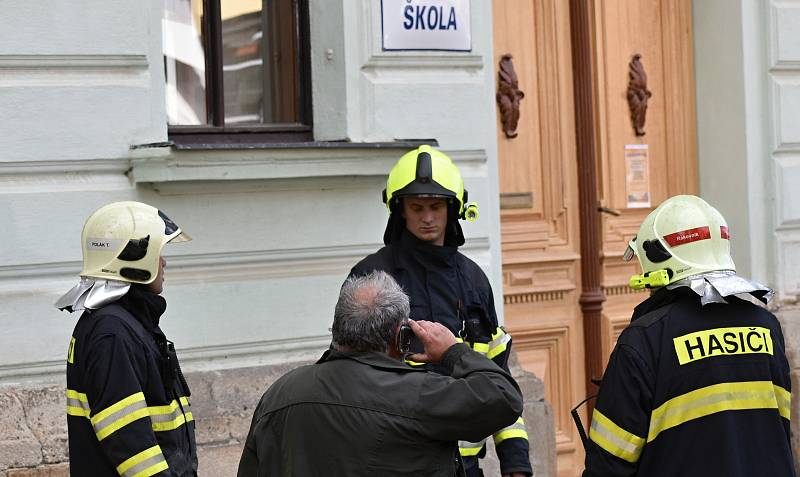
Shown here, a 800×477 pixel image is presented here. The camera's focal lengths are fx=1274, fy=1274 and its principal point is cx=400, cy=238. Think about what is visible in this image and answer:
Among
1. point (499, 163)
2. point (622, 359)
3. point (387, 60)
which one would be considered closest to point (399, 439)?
point (622, 359)

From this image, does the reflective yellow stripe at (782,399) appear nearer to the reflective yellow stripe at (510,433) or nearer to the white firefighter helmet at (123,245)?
the reflective yellow stripe at (510,433)

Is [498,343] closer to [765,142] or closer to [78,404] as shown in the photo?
[78,404]

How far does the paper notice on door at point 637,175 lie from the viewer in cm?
726

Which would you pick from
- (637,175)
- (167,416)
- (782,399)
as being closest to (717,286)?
(782,399)

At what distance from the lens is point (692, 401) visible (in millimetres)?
3672

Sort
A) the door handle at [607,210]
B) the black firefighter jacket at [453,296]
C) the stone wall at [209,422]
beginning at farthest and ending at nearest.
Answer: the door handle at [607,210] < the stone wall at [209,422] < the black firefighter jacket at [453,296]

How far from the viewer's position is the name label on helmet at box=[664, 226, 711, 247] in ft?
12.6

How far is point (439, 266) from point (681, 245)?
3.36ft

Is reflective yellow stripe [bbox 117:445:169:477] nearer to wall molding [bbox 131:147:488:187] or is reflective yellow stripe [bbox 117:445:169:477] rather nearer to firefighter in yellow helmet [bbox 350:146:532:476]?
firefighter in yellow helmet [bbox 350:146:532:476]

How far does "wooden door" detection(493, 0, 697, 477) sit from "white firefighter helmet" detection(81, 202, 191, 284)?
3.02m

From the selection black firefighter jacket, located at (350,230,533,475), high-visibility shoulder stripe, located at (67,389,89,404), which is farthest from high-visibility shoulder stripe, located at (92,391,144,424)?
black firefighter jacket, located at (350,230,533,475)

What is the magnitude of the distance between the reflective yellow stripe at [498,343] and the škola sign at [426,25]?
1.92 m

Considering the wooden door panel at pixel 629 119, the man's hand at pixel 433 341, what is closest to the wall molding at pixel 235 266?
the wooden door panel at pixel 629 119

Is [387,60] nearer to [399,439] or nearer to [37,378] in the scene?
[37,378]
